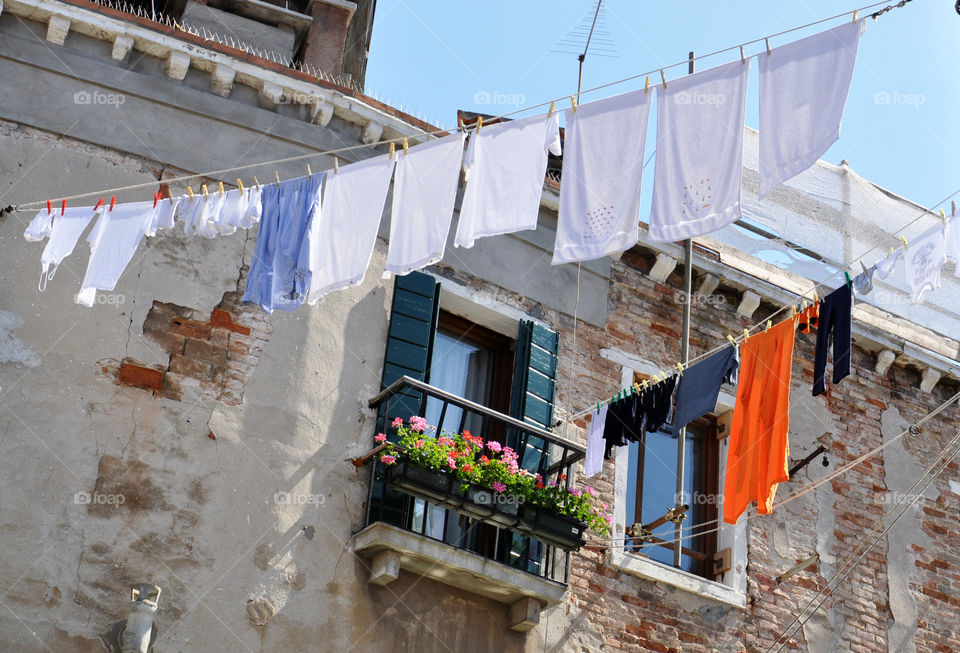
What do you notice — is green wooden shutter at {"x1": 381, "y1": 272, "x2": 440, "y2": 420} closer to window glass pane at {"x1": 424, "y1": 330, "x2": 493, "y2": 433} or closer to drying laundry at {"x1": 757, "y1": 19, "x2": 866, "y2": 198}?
window glass pane at {"x1": 424, "y1": 330, "x2": 493, "y2": 433}

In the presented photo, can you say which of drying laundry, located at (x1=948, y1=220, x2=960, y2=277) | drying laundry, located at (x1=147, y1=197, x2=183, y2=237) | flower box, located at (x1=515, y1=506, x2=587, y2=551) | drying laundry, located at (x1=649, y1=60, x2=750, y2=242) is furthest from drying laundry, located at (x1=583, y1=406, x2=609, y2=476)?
drying laundry, located at (x1=147, y1=197, x2=183, y2=237)

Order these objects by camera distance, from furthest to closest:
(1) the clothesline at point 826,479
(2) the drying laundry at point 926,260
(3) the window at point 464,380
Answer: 1. (1) the clothesline at point 826,479
2. (3) the window at point 464,380
3. (2) the drying laundry at point 926,260

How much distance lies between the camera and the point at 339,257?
726 cm

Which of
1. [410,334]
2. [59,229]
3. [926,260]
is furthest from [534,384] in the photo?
[59,229]

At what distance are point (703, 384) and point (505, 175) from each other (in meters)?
2.00

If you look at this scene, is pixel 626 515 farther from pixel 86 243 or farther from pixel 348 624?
pixel 86 243

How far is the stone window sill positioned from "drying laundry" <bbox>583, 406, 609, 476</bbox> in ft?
2.32

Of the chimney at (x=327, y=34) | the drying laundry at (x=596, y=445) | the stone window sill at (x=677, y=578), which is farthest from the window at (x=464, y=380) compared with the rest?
the chimney at (x=327, y=34)

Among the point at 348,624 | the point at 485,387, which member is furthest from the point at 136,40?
the point at 348,624

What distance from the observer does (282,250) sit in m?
7.23

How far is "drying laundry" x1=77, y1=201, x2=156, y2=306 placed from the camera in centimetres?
698

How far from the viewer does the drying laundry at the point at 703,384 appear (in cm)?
811

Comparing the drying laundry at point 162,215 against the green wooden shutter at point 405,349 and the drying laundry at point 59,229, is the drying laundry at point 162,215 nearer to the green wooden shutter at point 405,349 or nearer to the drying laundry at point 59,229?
the drying laundry at point 59,229

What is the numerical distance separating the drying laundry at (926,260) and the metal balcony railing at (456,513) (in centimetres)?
236
